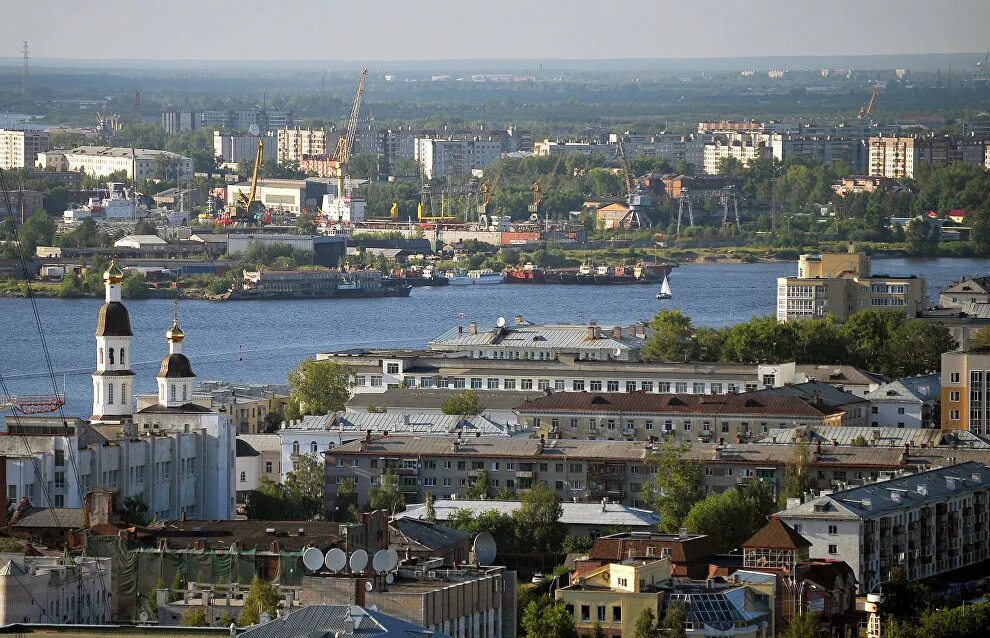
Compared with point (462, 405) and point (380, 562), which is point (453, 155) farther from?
point (380, 562)

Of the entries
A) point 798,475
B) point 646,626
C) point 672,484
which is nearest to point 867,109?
point 798,475

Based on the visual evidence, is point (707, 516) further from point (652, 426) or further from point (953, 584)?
point (652, 426)

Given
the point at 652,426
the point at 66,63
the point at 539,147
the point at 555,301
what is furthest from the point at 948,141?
the point at 66,63

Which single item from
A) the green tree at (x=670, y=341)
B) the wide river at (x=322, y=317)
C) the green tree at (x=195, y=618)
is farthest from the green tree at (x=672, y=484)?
the green tree at (x=670, y=341)

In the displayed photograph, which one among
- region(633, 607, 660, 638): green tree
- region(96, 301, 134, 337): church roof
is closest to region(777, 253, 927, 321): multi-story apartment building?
region(96, 301, 134, 337): church roof

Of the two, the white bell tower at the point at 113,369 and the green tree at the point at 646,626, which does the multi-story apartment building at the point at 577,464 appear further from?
the green tree at the point at 646,626

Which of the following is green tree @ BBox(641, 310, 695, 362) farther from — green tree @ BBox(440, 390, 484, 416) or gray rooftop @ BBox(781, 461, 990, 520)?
gray rooftop @ BBox(781, 461, 990, 520)

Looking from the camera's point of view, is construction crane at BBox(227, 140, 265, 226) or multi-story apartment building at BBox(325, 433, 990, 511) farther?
construction crane at BBox(227, 140, 265, 226)
